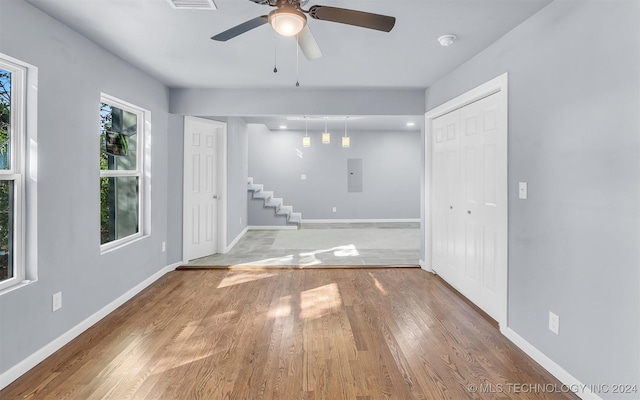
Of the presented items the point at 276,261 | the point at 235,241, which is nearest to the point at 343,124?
the point at 235,241

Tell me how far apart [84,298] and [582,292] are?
366 centimetres

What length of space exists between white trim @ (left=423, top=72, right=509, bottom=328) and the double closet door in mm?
32

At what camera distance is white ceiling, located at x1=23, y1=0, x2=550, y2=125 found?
7.43 feet

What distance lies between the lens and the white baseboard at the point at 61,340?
2.04 metres

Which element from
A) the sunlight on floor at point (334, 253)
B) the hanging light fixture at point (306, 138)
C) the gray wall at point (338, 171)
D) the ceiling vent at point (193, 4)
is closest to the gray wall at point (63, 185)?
the ceiling vent at point (193, 4)

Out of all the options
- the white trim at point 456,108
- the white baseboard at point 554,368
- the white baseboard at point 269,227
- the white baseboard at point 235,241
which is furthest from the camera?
the white baseboard at point 269,227

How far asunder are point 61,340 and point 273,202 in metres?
6.12

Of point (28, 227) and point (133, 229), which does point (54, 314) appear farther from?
point (133, 229)

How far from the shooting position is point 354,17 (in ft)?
5.57

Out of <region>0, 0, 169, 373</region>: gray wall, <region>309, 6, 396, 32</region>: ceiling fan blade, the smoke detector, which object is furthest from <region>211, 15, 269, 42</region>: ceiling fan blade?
the smoke detector

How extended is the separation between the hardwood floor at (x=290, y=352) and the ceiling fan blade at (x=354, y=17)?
6.80 feet

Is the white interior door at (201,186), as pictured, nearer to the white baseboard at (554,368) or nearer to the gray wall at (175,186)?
the gray wall at (175,186)

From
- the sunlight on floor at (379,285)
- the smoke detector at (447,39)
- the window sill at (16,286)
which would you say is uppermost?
the smoke detector at (447,39)

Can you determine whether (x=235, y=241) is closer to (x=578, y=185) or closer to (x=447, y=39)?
(x=447, y=39)
